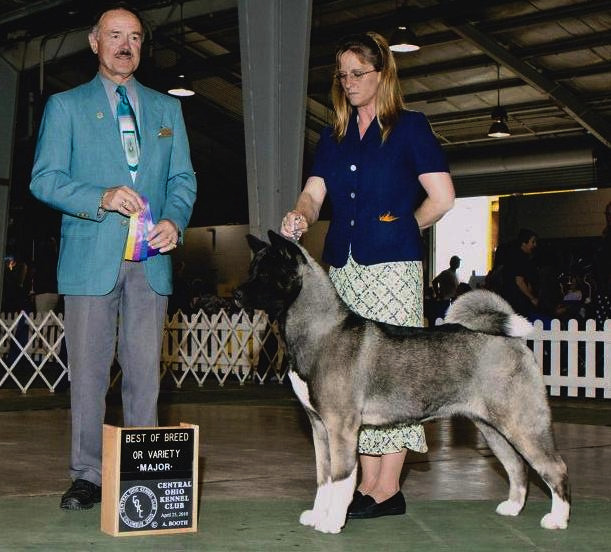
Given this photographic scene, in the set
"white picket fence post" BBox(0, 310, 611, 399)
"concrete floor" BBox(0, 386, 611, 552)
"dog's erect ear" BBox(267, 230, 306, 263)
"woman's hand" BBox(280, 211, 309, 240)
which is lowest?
"concrete floor" BBox(0, 386, 611, 552)

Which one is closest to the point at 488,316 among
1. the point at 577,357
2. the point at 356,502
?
the point at 356,502

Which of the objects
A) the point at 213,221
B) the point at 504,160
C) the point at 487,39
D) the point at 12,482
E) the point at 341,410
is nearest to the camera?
the point at 341,410

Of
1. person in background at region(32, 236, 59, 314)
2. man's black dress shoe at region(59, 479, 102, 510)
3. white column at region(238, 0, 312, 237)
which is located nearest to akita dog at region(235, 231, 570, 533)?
man's black dress shoe at region(59, 479, 102, 510)

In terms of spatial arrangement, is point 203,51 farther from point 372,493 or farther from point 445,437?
point 372,493

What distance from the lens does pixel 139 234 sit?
11.7ft

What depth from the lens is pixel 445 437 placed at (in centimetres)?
665

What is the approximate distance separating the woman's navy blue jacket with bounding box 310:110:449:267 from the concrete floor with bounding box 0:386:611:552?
3.45ft

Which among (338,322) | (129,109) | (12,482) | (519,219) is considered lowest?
(12,482)

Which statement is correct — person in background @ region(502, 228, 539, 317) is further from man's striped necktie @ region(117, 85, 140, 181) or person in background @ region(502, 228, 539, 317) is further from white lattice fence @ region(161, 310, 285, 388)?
man's striped necktie @ region(117, 85, 140, 181)

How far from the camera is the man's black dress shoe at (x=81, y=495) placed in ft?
12.3

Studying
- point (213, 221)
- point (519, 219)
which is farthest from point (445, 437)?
point (213, 221)

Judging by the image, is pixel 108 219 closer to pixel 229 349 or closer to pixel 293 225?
pixel 293 225

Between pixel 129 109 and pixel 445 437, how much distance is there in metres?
3.77

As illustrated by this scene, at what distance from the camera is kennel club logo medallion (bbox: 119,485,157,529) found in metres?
3.31
